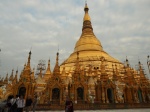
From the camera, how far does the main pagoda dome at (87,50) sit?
46394mm

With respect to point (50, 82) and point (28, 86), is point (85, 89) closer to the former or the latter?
point (50, 82)

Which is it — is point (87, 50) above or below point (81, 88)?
above

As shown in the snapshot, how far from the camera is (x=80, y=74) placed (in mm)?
32906

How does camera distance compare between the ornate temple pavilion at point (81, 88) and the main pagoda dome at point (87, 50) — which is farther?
the main pagoda dome at point (87, 50)

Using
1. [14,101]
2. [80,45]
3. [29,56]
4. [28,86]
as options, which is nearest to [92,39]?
[80,45]

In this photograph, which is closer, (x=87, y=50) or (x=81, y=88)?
(x=81, y=88)

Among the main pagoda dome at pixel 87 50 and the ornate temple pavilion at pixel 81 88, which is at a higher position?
the main pagoda dome at pixel 87 50

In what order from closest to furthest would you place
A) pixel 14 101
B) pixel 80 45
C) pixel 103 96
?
1. pixel 14 101
2. pixel 103 96
3. pixel 80 45

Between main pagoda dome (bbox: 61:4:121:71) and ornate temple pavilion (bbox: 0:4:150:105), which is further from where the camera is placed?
main pagoda dome (bbox: 61:4:121:71)

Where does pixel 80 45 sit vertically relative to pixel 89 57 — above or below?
above

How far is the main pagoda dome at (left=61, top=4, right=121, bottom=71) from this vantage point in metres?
46.4

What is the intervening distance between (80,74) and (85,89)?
3904 mm

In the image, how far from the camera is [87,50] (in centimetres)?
4997

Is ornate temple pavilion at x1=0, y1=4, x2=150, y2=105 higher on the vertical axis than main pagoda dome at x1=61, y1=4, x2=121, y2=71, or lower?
lower
